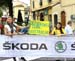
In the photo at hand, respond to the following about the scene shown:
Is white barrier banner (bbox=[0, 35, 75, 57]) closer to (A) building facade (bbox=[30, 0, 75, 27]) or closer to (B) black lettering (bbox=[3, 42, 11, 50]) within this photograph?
(B) black lettering (bbox=[3, 42, 11, 50])

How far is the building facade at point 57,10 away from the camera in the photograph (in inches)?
1284

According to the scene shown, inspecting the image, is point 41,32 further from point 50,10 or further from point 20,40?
point 50,10

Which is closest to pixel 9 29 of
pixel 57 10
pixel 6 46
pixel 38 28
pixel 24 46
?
pixel 6 46

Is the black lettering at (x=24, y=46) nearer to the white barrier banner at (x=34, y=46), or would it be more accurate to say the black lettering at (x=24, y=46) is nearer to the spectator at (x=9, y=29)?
the white barrier banner at (x=34, y=46)

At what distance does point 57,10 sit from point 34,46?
23.6 metres

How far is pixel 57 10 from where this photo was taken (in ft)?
122

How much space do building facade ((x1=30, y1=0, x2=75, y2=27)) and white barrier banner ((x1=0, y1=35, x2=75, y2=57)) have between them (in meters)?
17.4

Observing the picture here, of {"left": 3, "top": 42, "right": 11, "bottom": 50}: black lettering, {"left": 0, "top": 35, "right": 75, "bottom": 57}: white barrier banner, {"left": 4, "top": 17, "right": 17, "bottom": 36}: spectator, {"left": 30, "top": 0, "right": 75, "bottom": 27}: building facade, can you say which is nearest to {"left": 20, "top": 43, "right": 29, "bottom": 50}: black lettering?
{"left": 0, "top": 35, "right": 75, "bottom": 57}: white barrier banner

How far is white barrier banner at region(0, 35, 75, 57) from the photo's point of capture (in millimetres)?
13688

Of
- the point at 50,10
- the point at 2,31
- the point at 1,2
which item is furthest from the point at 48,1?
the point at 2,31

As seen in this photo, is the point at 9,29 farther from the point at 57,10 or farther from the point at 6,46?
the point at 57,10

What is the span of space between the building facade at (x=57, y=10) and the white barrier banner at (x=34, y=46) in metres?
17.4

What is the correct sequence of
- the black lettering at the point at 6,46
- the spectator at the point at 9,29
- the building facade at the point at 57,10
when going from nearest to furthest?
the black lettering at the point at 6,46 → the spectator at the point at 9,29 → the building facade at the point at 57,10

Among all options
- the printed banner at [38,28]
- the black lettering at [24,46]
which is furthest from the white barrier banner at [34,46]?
the printed banner at [38,28]
